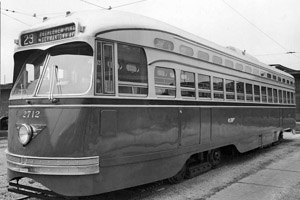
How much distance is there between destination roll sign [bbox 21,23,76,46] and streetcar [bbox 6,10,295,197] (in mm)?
16

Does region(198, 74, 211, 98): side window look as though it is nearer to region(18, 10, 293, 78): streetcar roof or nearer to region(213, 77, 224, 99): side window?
region(213, 77, 224, 99): side window

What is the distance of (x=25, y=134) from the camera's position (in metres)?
4.70

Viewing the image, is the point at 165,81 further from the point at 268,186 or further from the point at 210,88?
the point at 268,186

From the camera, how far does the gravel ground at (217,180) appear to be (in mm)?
5785

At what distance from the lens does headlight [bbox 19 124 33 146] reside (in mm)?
4652

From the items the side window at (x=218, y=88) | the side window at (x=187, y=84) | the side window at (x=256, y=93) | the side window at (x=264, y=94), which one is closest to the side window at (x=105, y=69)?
the side window at (x=187, y=84)

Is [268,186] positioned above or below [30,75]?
below

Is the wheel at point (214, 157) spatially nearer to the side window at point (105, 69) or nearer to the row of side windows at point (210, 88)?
the row of side windows at point (210, 88)

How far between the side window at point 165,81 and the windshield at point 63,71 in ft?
4.55

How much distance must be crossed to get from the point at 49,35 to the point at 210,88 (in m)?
3.77

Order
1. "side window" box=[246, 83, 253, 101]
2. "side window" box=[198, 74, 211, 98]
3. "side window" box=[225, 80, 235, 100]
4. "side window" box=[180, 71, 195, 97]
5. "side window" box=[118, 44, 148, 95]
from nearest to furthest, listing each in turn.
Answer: "side window" box=[118, 44, 148, 95]
"side window" box=[180, 71, 195, 97]
"side window" box=[198, 74, 211, 98]
"side window" box=[225, 80, 235, 100]
"side window" box=[246, 83, 253, 101]

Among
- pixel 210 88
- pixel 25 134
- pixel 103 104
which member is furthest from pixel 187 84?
pixel 25 134

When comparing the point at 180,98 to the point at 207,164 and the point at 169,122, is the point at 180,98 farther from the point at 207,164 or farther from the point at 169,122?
the point at 207,164

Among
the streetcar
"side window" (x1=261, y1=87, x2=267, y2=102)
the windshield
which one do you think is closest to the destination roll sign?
the streetcar
